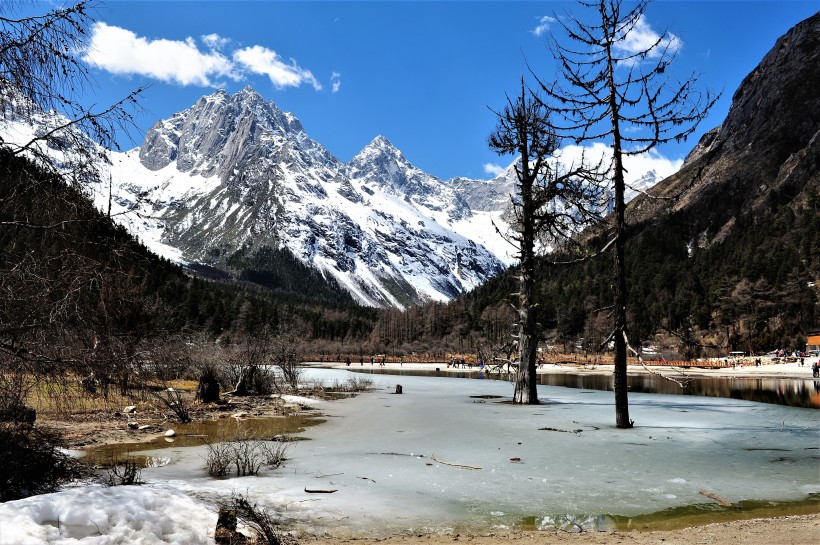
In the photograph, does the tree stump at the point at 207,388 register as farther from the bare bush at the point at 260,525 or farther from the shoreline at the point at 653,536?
the shoreline at the point at 653,536

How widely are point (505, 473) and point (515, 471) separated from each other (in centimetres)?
29

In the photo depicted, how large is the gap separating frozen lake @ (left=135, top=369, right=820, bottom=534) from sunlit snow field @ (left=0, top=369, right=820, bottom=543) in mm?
30

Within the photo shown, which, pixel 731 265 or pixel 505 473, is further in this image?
pixel 731 265

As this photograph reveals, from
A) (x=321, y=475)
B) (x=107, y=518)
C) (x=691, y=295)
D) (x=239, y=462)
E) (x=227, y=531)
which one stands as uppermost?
(x=691, y=295)

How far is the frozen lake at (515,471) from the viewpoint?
845cm

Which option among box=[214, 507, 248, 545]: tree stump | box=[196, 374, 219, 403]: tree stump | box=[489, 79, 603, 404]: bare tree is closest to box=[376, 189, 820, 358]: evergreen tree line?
box=[489, 79, 603, 404]: bare tree

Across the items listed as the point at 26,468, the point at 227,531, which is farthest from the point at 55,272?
the point at 26,468

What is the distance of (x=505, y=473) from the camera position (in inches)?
431

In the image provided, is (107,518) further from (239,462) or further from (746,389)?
(746,389)

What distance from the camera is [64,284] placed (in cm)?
581

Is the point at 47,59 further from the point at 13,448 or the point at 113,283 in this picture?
the point at 13,448

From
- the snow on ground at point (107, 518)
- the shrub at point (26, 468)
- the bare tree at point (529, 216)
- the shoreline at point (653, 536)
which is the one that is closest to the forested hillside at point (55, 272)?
the snow on ground at point (107, 518)

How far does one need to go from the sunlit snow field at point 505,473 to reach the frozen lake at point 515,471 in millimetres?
30

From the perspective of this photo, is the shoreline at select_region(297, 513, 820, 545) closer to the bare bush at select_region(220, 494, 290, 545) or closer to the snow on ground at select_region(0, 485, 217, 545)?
the bare bush at select_region(220, 494, 290, 545)
